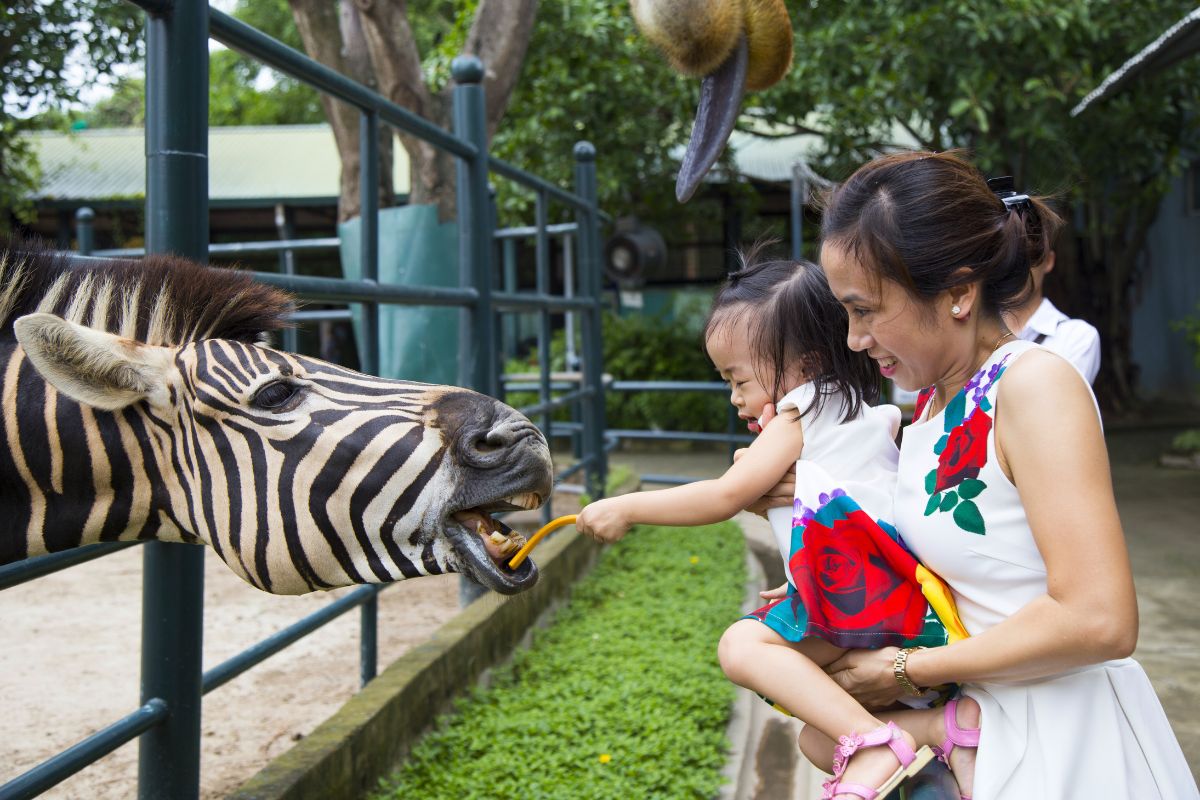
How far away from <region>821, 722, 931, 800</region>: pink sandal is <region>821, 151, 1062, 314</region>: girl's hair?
581 millimetres

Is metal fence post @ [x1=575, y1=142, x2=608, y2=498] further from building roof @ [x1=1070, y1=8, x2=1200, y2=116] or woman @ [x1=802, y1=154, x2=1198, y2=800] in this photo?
woman @ [x1=802, y1=154, x2=1198, y2=800]

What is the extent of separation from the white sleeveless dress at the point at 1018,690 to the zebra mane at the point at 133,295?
1.10 metres

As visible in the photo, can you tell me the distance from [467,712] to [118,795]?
105 centimetres

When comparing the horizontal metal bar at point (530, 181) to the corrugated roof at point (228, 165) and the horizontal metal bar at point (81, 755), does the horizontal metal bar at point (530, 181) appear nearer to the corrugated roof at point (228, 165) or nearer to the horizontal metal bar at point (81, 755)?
the horizontal metal bar at point (81, 755)

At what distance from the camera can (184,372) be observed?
1564 millimetres

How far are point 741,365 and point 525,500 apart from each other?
57cm

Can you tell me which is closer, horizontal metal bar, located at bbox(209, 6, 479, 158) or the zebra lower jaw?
the zebra lower jaw

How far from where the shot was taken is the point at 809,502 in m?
1.56

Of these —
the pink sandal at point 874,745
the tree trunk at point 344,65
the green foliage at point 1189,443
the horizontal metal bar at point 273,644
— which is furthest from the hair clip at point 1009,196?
the green foliage at point 1189,443

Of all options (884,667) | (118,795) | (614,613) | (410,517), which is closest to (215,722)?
(118,795)

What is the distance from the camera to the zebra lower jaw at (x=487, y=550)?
150 cm

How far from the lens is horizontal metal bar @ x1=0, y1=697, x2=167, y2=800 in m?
1.72

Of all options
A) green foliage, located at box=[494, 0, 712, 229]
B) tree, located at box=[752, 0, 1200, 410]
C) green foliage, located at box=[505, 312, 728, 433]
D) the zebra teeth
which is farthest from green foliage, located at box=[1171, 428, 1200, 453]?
the zebra teeth

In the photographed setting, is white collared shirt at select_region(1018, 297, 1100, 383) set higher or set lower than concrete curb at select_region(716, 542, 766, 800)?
higher
